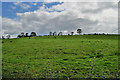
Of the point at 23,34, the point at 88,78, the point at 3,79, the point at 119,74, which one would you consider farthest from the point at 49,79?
the point at 23,34

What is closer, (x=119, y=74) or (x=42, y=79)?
(x=42, y=79)

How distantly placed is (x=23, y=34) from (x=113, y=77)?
167 meters

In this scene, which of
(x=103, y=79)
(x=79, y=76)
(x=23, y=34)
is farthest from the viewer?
(x=23, y=34)

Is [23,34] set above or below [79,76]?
above

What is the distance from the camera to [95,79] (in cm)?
926

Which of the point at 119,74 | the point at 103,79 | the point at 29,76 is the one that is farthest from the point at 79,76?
the point at 29,76

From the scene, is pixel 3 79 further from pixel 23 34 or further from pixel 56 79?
pixel 23 34

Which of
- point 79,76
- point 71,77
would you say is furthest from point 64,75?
point 79,76

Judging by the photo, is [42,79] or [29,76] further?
[29,76]

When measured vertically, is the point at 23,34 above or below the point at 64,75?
above

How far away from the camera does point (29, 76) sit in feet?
32.8

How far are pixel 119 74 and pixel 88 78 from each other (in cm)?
315

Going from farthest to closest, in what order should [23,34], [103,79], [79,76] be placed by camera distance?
[23,34] → [79,76] → [103,79]

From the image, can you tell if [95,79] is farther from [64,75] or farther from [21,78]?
[21,78]
